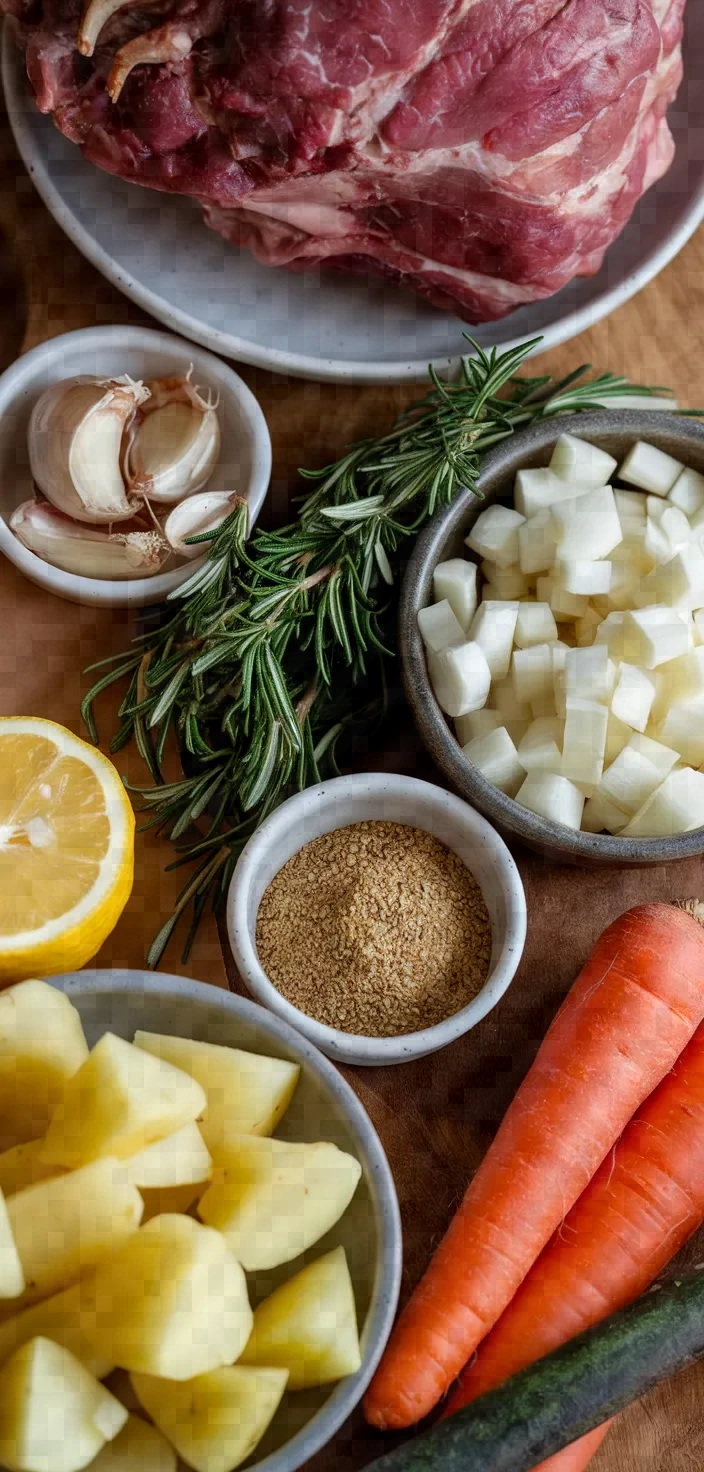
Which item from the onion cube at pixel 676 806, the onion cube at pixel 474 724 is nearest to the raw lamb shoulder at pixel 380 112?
the onion cube at pixel 474 724

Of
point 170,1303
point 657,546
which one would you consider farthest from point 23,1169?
point 657,546

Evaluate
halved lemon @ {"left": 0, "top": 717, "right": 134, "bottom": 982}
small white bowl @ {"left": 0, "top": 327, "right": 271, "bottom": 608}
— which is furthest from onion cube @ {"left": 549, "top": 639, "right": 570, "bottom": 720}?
halved lemon @ {"left": 0, "top": 717, "right": 134, "bottom": 982}

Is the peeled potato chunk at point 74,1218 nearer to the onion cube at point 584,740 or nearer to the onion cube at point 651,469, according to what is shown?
the onion cube at point 584,740

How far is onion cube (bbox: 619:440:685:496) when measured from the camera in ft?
Result: 4.75

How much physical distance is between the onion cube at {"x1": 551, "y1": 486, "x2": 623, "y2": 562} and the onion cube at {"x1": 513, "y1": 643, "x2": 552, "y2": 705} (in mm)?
114

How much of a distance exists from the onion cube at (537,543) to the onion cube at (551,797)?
0.26m

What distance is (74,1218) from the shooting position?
995 millimetres

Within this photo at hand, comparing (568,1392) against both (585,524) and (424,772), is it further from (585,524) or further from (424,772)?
(585,524)

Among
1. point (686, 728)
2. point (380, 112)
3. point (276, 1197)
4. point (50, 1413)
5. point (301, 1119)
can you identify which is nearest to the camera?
point (50, 1413)

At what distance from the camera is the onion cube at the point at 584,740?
4.40 ft

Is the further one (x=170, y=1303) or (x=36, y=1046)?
(x=36, y=1046)

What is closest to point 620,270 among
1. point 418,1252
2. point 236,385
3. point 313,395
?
point 313,395

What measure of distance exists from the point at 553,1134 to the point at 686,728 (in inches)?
18.8

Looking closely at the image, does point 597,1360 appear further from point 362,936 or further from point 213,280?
point 213,280
